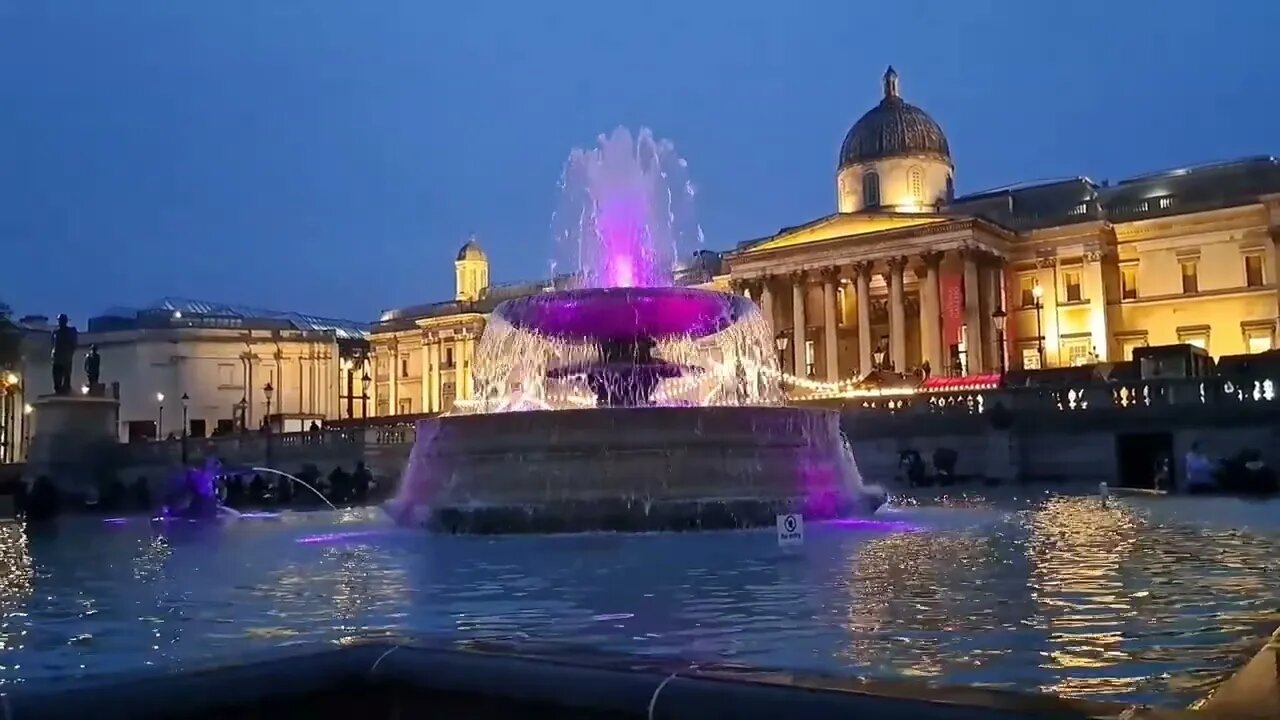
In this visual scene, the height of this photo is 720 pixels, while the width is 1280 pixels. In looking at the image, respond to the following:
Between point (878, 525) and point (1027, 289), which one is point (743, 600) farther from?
point (1027, 289)

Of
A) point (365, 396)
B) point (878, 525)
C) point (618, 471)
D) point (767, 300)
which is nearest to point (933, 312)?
point (767, 300)

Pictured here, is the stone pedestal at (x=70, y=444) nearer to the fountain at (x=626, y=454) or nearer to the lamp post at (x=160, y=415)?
the fountain at (x=626, y=454)

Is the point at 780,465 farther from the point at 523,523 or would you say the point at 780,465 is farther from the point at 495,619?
the point at 495,619

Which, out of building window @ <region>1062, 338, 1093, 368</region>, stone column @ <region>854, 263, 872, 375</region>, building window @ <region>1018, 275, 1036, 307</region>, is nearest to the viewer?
building window @ <region>1062, 338, 1093, 368</region>

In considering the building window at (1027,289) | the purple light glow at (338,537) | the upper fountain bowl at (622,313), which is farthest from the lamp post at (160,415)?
the purple light glow at (338,537)

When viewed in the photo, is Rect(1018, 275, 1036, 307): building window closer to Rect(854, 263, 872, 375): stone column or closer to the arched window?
Rect(854, 263, 872, 375): stone column

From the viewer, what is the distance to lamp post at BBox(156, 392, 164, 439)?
7754cm

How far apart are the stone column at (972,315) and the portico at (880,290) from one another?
0.15 feet

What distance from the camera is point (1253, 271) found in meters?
56.8

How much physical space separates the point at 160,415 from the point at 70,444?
46.6 metres

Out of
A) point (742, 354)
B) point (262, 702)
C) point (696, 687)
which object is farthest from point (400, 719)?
point (742, 354)

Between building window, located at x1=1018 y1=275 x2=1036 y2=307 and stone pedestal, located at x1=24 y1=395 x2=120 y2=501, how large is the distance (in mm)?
43117

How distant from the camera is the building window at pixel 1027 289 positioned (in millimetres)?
60594

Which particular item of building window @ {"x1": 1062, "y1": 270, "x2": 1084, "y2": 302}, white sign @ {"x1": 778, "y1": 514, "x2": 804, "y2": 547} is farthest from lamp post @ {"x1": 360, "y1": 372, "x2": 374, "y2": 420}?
white sign @ {"x1": 778, "y1": 514, "x2": 804, "y2": 547}
